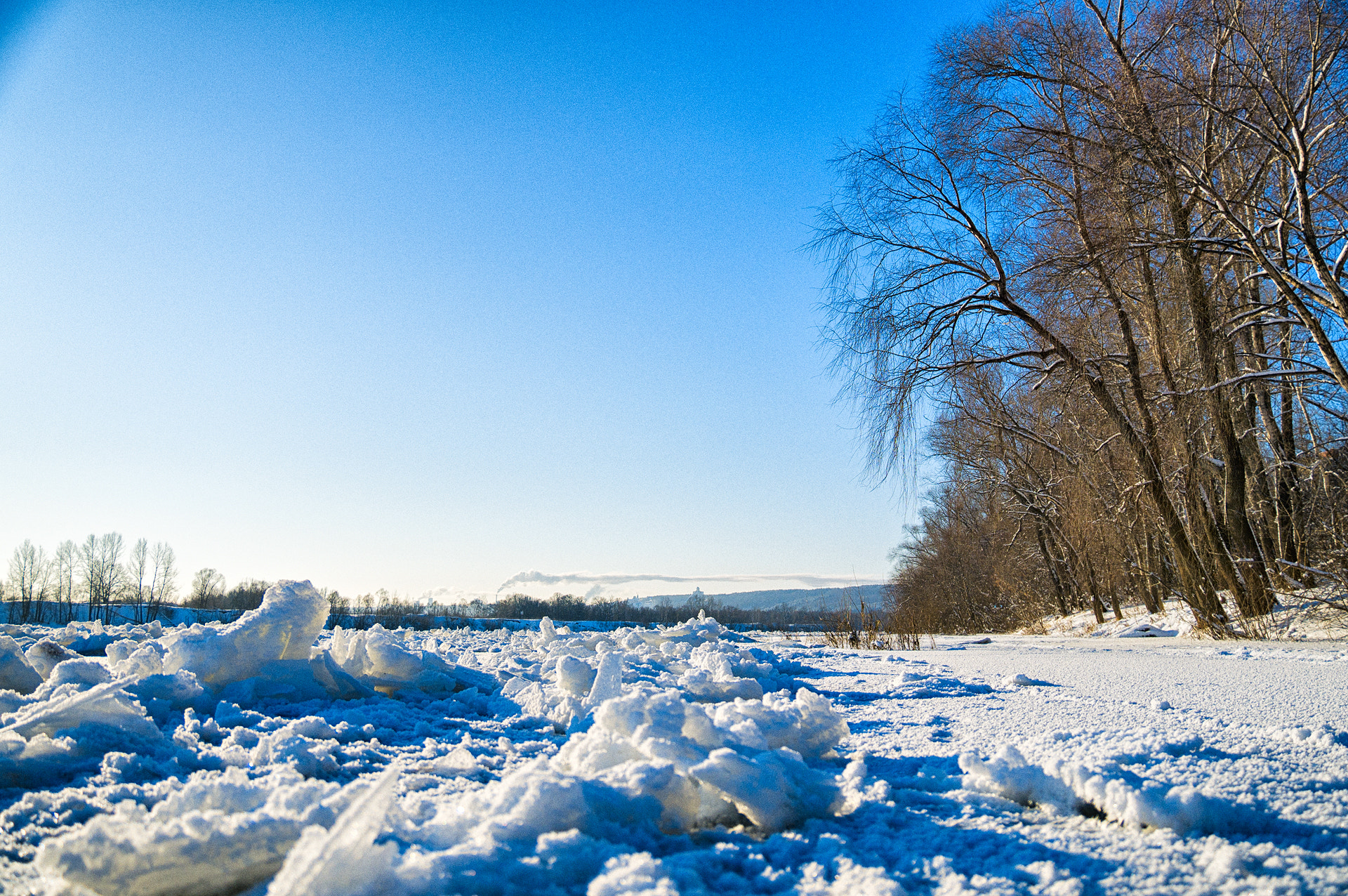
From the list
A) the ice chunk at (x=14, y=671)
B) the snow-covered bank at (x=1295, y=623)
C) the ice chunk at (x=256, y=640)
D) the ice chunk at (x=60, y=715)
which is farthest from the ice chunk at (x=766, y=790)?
the snow-covered bank at (x=1295, y=623)

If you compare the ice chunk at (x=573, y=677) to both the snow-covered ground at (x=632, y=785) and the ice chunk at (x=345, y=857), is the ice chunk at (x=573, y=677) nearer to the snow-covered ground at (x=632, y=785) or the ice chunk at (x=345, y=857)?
the snow-covered ground at (x=632, y=785)

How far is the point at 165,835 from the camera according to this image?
0.96m

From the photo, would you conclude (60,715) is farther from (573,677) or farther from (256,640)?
(573,677)

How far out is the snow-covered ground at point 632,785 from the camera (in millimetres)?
947

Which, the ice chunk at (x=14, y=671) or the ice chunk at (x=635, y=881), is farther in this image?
the ice chunk at (x=14, y=671)

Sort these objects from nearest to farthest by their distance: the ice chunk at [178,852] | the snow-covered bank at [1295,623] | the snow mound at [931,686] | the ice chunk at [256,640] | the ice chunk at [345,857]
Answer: the ice chunk at [345,857] → the ice chunk at [178,852] → the ice chunk at [256,640] → the snow mound at [931,686] → the snow-covered bank at [1295,623]

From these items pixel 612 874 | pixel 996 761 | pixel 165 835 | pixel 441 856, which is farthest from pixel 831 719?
pixel 165 835

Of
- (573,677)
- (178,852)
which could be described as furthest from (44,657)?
(178,852)

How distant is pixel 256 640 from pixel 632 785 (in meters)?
1.98

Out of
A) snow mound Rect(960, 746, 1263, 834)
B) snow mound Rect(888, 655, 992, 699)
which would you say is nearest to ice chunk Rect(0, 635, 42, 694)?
snow mound Rect(960, 746, 1263, 834)

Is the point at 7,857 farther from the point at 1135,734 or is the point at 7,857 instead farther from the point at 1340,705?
the point at 1340,705

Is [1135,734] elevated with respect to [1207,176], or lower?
lower

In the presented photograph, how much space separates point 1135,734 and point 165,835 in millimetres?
1946

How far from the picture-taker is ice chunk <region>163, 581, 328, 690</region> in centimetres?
242
